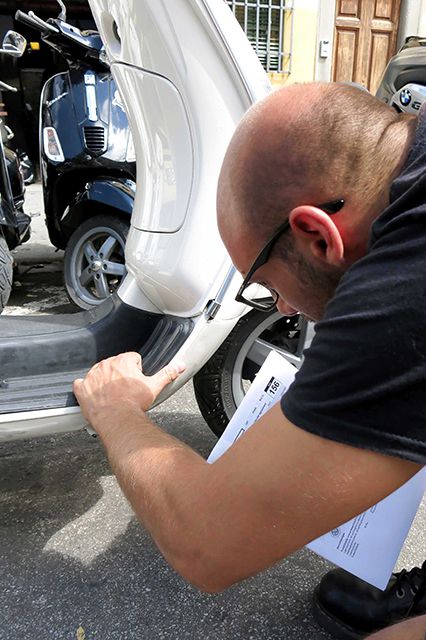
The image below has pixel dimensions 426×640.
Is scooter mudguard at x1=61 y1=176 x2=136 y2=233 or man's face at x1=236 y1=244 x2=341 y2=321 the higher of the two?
man's face at x1=236 y1=244 x2=341 y2=321

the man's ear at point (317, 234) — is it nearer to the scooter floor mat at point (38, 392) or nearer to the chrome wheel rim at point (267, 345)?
the scooter floor mat at point (38, 392)

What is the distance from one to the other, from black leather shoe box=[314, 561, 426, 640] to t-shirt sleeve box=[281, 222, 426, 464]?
2.81ft

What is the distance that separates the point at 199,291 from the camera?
64.2 inches

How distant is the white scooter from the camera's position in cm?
151

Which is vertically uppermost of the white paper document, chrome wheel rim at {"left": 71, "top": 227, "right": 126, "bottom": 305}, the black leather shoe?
the white paper document

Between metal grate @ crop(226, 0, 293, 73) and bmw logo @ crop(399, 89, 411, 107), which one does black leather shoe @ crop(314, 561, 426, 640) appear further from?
metal grate @ crop(226, 0, 293, 73)

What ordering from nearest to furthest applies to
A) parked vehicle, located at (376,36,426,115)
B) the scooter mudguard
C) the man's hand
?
the man's hand < parked vehicle, located at (376,36,426,115) < the scooter mudguard

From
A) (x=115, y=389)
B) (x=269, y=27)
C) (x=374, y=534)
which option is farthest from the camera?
(x=269, y=27)

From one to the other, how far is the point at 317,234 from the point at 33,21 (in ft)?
8.86

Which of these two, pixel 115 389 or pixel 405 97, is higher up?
pixel 405 97

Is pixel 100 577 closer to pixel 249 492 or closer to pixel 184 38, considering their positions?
pixel 249 492

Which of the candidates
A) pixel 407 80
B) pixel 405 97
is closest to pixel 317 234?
pixel 405 97

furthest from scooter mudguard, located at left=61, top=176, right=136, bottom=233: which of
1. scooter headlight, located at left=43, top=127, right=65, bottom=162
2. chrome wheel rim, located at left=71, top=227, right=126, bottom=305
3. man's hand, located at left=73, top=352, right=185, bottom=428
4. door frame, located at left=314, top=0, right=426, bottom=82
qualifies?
door frame, located at left=314, top=0, right=426, bottom=82

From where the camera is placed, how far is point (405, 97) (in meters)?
2.75
